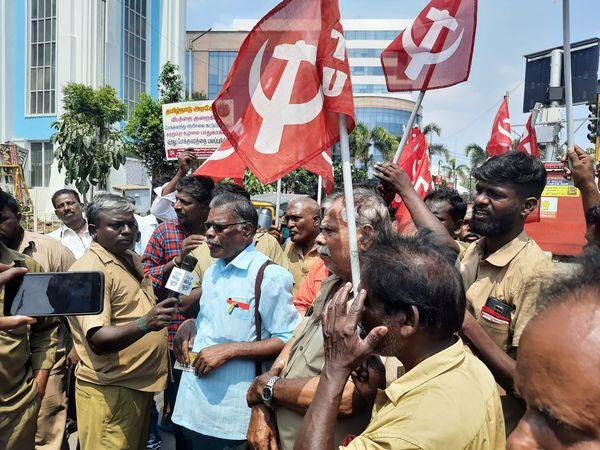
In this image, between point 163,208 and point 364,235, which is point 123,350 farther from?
point 163,208

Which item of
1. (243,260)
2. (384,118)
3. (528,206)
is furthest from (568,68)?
(384,118)

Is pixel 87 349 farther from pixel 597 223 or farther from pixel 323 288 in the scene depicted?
pixel 597 223

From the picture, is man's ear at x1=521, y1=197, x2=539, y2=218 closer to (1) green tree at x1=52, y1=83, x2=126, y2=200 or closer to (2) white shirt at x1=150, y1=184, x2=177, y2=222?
(2) white shirt at x1=150, y1=184, x2=177, y2=222

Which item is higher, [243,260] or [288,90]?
[288,90]

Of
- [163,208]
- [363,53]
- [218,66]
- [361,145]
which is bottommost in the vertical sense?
[163,208]

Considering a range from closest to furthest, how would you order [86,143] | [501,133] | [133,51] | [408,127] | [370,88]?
1. [408,127]
2. [501,133]
3. [86,143]
4. [133,51]
5. [370,88]

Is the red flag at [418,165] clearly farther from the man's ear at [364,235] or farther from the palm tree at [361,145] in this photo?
the palm tree at [361,145]

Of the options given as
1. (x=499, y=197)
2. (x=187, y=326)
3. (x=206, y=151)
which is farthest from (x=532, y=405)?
(x=206, y=151)

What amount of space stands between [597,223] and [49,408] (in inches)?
138

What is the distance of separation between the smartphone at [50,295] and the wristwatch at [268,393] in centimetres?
72

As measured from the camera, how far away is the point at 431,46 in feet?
9.82

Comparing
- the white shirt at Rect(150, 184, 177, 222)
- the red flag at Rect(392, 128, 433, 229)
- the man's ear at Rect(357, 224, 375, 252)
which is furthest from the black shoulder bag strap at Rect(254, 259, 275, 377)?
the red flag at Rect(392, 128, 433, 229)

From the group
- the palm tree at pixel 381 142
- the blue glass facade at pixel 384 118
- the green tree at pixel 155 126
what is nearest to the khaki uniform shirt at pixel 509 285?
the green tree at pixel 155 126

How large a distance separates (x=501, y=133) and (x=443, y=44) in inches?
171
